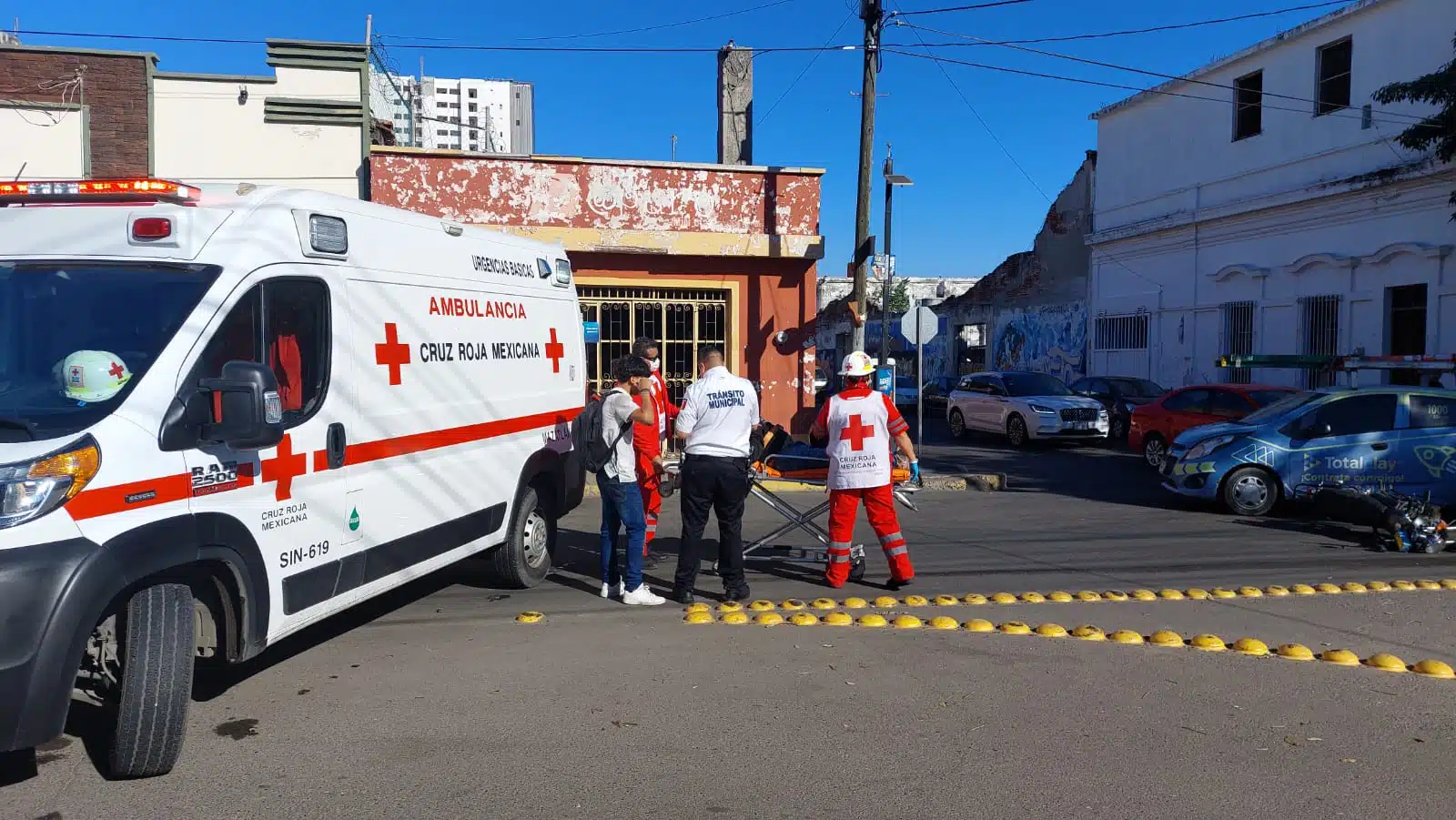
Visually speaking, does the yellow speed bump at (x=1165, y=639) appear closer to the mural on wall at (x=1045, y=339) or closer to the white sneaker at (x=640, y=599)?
the white sneaker at (x=640, y=599)

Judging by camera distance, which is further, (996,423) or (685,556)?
(996,423)

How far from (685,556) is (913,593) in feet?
5.74

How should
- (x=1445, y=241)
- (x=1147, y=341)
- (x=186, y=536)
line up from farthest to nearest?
(x=1147, y=341) → (x=1445, y=241) → (x=186, y=536)

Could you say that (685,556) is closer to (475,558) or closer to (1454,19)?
(475,558)

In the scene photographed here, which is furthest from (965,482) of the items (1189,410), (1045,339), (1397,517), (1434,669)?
(1045,339)

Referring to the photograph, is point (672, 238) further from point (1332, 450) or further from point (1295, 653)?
point (1295, 653)

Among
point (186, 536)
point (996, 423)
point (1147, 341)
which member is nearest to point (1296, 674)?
point (186, 536)

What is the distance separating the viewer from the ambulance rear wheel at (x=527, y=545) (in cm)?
780

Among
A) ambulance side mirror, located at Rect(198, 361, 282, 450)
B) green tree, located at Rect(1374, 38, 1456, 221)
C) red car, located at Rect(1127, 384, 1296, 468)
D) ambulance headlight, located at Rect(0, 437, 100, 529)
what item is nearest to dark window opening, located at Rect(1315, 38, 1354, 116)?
green tree, located at Rect(1374, 38, 1456, 221)

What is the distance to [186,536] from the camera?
4.38 m

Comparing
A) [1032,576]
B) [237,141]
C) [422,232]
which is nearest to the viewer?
[422,232]

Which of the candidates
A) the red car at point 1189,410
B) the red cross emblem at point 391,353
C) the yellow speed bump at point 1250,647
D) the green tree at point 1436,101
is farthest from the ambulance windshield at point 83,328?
the green tree at point 1436,101

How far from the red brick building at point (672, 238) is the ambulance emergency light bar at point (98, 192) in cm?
1102

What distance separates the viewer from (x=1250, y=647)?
6.44m
